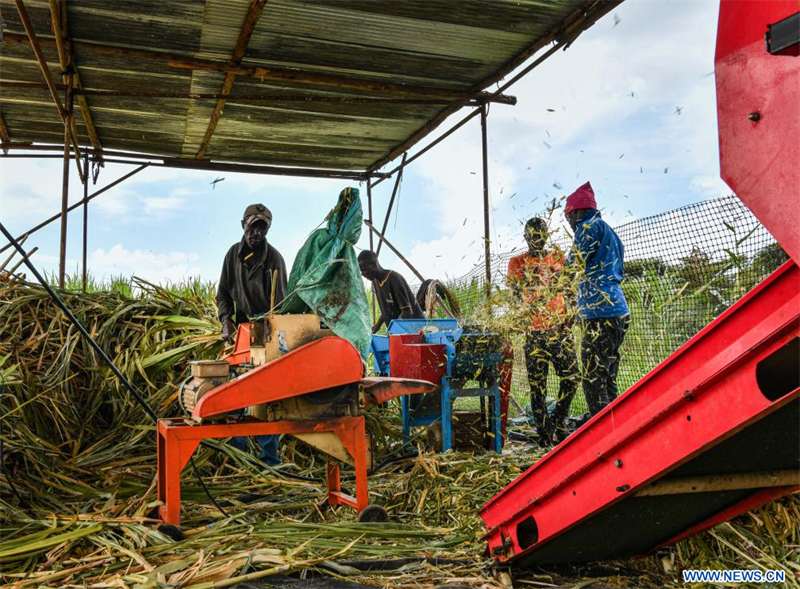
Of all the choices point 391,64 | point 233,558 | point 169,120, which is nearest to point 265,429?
point 233,558

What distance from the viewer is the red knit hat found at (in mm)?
5168

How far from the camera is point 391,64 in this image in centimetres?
664

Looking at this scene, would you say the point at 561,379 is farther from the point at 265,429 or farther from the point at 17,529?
the point at 17,529

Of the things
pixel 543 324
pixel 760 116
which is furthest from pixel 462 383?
pixel 760 116

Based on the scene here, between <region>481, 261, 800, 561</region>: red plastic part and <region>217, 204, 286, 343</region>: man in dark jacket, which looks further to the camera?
<region>217, 204, 286, 343</region>: man in dark jacket

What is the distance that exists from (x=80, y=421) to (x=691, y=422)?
4.82 metres

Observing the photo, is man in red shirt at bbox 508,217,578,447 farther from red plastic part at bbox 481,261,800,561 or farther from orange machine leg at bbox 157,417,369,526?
red plastic part at bbox 481,261,800,561

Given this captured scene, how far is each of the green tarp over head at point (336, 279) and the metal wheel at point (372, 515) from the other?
3.30ft

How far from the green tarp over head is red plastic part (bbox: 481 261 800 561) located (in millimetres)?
1660

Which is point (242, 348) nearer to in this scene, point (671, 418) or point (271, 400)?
point (271, 400)

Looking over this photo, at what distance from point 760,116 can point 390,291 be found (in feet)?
19.3

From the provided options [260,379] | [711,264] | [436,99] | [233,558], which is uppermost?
[436,99]

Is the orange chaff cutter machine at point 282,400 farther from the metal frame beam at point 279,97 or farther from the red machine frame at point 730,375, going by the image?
the metal frame beam at point 279,97

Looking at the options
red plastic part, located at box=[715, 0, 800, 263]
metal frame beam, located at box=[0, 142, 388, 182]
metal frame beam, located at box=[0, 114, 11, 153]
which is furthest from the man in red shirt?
metal frame beam, located at box=[0, 114, 11, 153]
